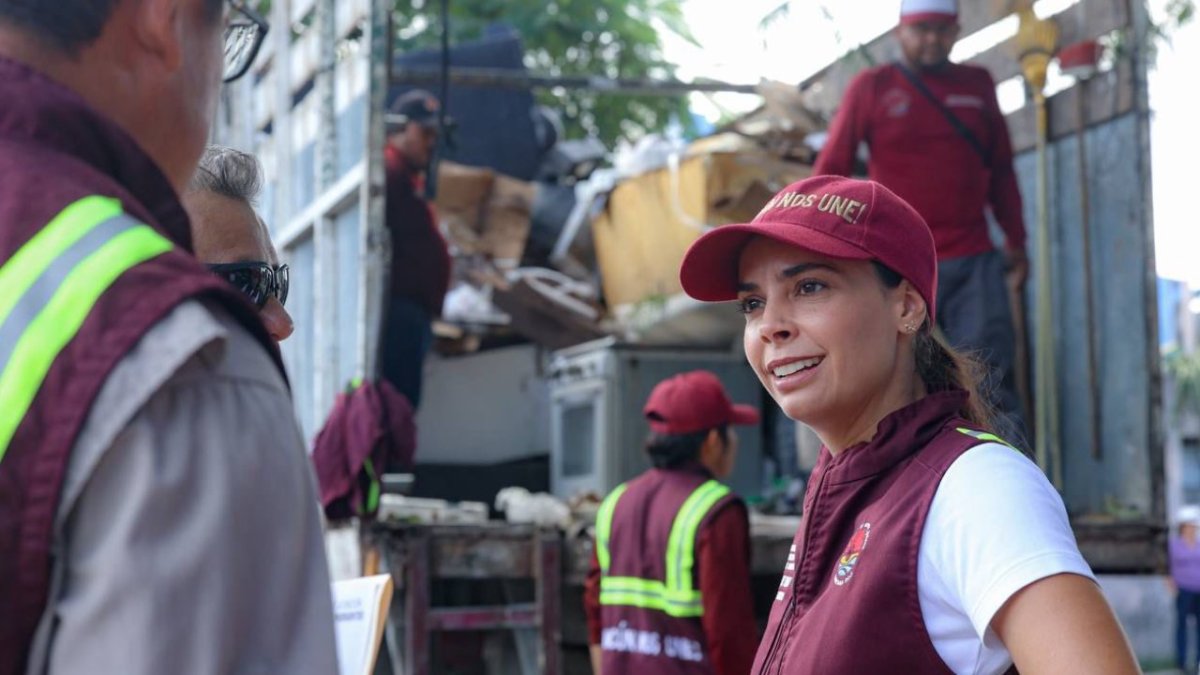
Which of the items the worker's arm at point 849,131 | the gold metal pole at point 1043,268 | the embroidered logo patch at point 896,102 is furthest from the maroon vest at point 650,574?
the gold metal pole at point 1043,268

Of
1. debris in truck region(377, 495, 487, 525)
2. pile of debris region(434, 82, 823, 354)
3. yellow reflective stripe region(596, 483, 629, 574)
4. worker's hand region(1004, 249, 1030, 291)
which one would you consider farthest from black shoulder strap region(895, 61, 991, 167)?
debris in truck region(377, 495, 487, 525)

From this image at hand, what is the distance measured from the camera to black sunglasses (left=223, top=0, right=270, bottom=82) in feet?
7.06

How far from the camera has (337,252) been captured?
23.8 ft

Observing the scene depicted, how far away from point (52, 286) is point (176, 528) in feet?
0.67

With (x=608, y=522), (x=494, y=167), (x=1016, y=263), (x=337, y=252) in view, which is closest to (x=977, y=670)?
(x=608, y=522)

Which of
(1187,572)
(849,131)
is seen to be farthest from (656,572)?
(1187,572)

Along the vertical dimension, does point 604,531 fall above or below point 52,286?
below

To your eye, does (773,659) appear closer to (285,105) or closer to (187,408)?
(187,408)

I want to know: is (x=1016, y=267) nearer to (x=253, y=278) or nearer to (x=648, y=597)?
(x=648, y=597)

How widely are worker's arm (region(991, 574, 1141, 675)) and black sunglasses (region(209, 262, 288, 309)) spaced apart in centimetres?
131

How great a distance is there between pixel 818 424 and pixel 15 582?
63.9 inches

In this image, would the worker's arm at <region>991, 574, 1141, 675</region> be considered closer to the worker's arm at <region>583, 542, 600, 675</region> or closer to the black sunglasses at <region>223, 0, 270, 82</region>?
the black sunglasses at <region>223, 0, 270, 82</region>

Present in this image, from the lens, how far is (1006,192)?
6.45m

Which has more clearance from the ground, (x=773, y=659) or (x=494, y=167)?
(x=494, y=167)
